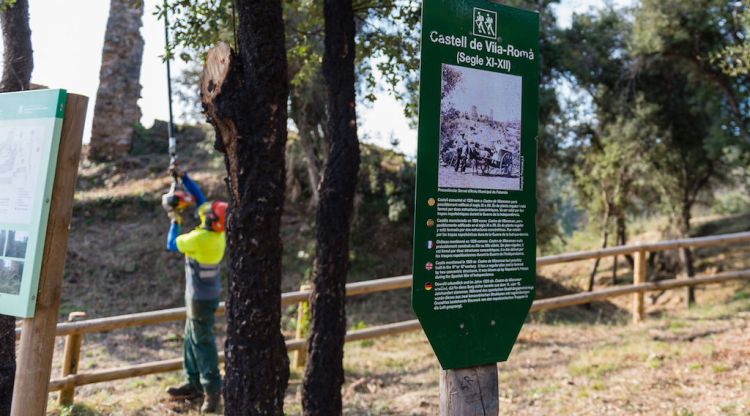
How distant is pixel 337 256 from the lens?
5.14 meters

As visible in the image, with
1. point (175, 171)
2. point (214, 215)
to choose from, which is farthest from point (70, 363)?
point (175, 171)

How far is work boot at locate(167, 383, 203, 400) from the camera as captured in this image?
6117 millimetres

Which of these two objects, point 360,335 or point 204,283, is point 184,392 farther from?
point 360,335

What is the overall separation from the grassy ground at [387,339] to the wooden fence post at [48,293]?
2985 mm

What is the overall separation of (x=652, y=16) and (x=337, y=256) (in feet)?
37.8

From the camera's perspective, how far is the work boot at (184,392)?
6.12 m

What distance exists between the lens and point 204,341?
5.87 metres

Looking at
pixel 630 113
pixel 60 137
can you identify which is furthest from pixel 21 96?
pixel 630 113

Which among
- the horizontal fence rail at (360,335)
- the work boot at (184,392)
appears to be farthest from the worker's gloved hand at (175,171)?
the work boot at (184,392)

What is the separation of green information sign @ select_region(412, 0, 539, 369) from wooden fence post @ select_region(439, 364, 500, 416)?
6 centimetres

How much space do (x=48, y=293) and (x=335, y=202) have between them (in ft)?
8.42

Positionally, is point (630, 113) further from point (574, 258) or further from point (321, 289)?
point (321, 289)

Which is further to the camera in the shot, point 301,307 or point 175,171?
point 301,307

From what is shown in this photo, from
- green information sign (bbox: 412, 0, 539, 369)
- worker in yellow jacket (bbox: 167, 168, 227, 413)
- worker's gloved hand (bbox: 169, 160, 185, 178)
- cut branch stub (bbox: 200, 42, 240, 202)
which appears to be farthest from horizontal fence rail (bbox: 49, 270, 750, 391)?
green information sign (bbox: 412, 0, 539, 369)
